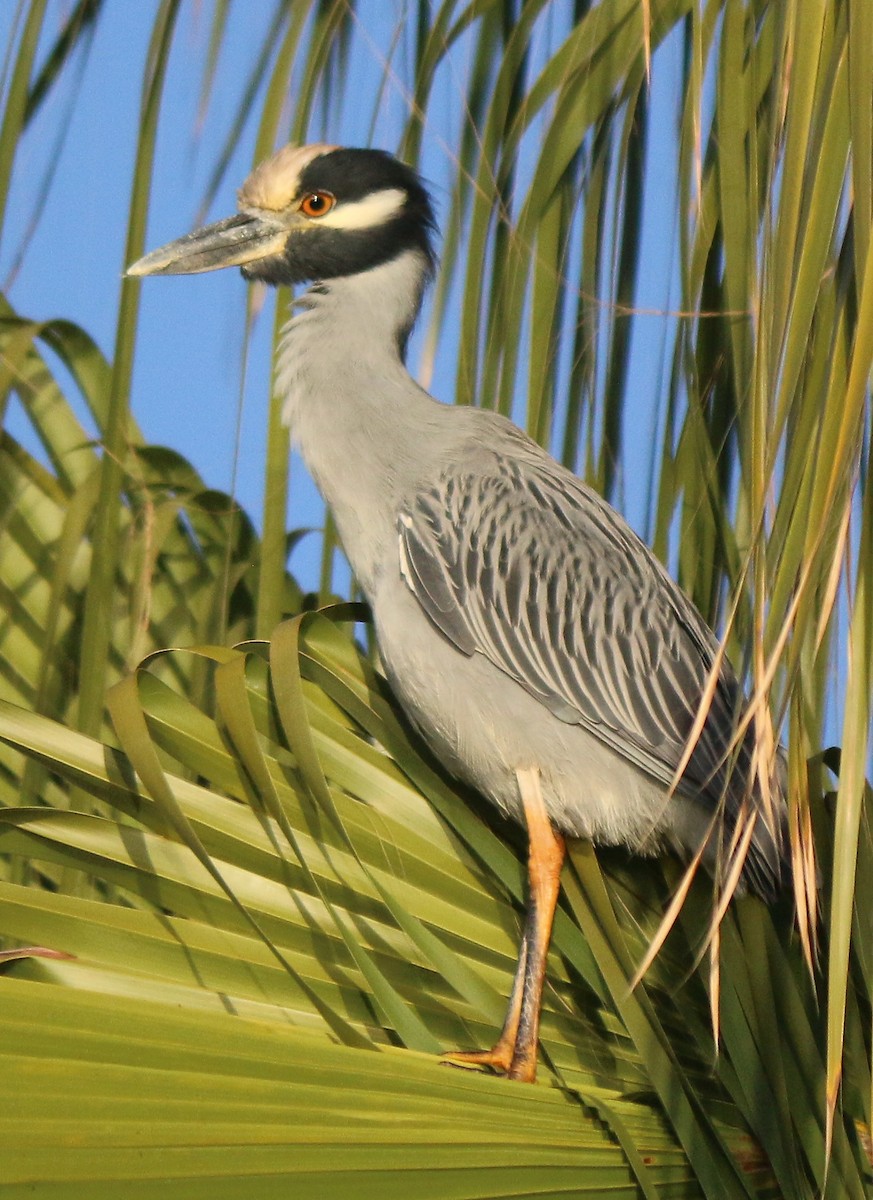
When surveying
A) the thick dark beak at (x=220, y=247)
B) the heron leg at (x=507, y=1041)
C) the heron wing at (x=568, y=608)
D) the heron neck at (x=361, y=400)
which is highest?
the thick dark beak at (x=220, y=247)

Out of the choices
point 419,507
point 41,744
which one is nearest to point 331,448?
point 419,507

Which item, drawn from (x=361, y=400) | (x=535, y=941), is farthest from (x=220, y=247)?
(x=535, y=941)

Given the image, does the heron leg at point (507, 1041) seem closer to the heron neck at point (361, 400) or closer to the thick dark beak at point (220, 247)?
the heron neck at point (361, 400)

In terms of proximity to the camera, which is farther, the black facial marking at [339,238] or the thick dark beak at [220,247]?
the black facial marking at [339,238]

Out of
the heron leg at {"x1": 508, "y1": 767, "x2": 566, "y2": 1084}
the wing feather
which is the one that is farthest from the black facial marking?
the heron leg at {"x1": 508, "y1": 767, "x2": 566, "y2": 1084}

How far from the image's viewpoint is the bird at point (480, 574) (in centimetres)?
249

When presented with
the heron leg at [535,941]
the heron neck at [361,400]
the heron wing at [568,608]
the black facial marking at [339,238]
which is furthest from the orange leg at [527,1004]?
the black facial marking at [339,238]

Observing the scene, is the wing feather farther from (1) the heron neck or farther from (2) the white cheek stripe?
(2) the white cheek stripe

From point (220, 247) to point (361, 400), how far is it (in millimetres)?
518

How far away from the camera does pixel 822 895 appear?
7.05 feet

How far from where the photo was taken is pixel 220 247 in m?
3.09

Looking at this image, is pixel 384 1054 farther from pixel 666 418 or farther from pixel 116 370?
pixel 666 418

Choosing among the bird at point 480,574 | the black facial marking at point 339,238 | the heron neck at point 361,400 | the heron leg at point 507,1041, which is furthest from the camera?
the black facial marking at point 339,238

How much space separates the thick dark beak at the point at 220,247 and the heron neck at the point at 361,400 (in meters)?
0.15
